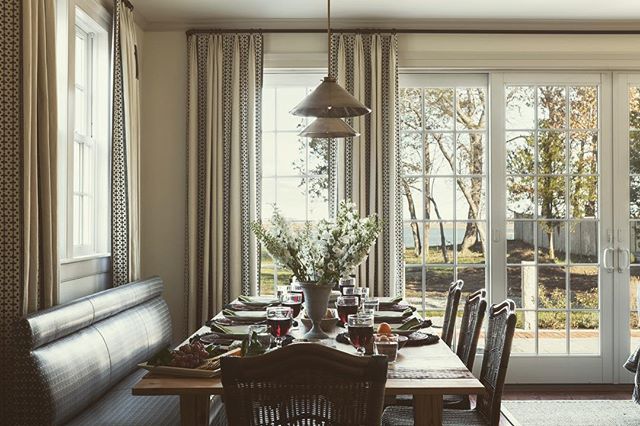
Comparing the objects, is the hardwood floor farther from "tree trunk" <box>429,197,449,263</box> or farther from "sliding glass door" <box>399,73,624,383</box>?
"tree trunk" <box>429,197,449,263</box>

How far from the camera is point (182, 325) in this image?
5668mm

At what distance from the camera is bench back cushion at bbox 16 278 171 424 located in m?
2.93

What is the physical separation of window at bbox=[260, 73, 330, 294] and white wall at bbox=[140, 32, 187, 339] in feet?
2.08

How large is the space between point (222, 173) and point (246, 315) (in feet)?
6.29

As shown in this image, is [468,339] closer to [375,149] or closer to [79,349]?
[79,349]

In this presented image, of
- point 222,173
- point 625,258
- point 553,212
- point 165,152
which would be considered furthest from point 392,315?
point 625,258

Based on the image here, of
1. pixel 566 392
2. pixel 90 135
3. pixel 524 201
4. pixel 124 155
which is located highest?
pixel 90 135

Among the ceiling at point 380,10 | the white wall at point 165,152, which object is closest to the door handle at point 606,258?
the ceiling at point 380,10

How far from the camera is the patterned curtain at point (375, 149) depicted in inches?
218

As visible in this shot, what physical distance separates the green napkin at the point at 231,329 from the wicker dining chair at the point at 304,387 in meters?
1.29

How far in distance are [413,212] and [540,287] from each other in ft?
3.78

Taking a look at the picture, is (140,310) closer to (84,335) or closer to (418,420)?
(84,335)

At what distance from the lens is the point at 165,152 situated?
568cm

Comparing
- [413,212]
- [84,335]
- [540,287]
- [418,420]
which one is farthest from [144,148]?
[418,420]
